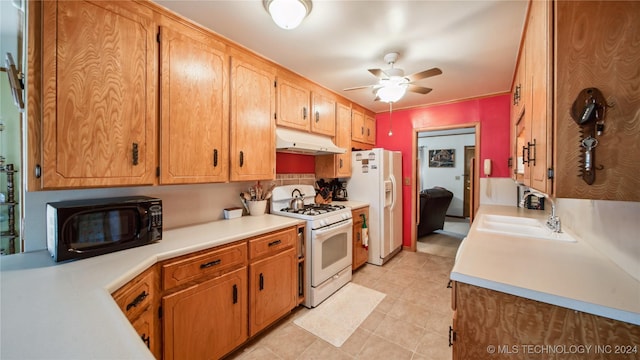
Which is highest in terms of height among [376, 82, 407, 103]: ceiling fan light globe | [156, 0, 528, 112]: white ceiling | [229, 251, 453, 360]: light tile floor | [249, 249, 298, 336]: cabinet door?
[156, 0, 528, 112]: white ceiling

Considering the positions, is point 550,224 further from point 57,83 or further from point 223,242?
point 57,83

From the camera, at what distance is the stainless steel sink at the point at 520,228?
5.48 feet

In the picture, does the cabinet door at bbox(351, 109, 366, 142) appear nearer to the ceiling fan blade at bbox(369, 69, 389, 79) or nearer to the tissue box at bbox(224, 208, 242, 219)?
the ceiling fan blade at bbox(369, 69, 389, 79)

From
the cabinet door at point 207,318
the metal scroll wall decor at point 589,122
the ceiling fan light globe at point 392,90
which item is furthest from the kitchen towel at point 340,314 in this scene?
the ceiling fan light globe at point 392,90

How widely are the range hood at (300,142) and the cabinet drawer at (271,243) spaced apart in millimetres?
861

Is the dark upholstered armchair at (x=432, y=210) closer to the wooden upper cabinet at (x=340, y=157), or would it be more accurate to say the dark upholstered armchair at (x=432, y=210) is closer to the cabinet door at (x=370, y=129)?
the cabinet door at (x=370, y=129)

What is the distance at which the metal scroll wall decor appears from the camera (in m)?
0.81

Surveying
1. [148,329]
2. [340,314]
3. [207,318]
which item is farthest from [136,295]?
[340,314]

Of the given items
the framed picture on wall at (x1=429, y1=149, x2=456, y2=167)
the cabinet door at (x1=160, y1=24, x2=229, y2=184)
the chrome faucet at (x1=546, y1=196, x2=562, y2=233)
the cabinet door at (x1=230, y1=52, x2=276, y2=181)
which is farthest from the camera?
the framed picture on wall at (x1=429, y1=149, x2=456, y2=167)

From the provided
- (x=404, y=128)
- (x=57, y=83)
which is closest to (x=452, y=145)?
(x=404, y=128)

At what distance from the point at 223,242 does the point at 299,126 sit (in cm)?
157

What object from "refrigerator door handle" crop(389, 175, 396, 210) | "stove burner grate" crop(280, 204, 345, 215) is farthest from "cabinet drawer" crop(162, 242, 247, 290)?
"refrigerator door handle" crop(389, 175, 396, 210)

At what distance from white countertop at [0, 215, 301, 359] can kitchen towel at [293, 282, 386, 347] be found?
1185 mm

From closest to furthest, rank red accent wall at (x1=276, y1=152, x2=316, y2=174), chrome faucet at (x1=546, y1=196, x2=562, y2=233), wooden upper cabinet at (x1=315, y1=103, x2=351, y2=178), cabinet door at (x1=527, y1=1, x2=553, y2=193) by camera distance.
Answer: cabinet door at (x1=527, y1=1, x2=553, y2=193) → chrome faucet at (x1=546, y1=196, x2=562, y2=233) → red accent wall at (x1=276, y1=152, x2=316, y2=174) → wooden upper cabinet at (x1=315, y1=103, x2=351, y2=178)
